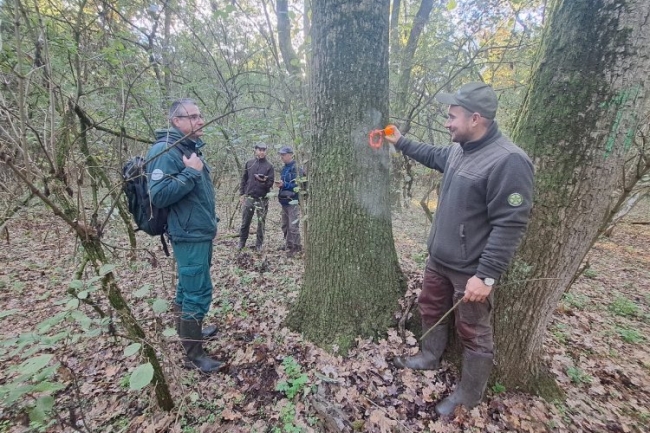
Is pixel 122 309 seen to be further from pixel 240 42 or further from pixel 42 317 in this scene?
pixel 240 42

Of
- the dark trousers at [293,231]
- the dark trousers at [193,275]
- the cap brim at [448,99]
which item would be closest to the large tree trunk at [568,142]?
the cap brim at [448,99]

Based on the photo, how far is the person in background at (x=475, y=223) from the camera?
80.4 inches

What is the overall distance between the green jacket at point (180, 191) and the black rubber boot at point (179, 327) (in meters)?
0.81

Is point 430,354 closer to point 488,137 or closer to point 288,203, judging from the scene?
point 488,137

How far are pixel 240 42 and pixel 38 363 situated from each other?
8.22m

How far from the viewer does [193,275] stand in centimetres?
284

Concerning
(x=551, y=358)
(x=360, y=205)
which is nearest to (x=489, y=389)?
(x=551, y=358)

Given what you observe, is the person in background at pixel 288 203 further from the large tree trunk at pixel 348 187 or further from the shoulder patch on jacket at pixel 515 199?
the shoulder patch on jacket at pixel 515 199

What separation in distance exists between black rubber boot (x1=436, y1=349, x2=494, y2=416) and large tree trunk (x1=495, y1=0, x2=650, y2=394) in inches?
11.5

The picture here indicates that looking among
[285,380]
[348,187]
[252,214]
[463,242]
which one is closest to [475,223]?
[463,242]

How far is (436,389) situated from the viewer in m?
2.57

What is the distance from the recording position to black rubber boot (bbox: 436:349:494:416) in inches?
92.6

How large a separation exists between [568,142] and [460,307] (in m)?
1.43

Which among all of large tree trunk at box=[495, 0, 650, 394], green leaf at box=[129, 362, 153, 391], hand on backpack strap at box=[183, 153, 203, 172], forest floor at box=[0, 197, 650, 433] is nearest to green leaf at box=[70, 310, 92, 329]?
forest floor at box=[0, 197, 650, 433]
